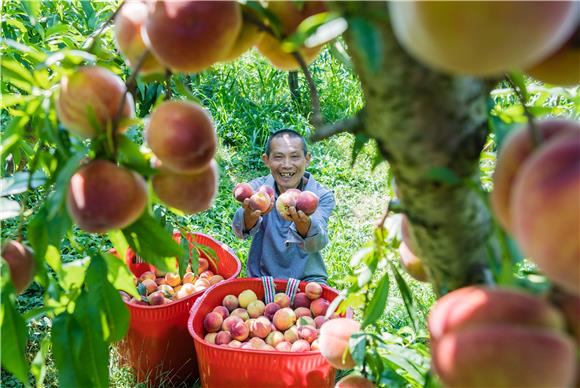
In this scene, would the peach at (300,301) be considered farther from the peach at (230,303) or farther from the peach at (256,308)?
the peach at (230,303)

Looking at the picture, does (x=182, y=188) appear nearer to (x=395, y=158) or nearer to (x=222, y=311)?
(x=395, y=158)

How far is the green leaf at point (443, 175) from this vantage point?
0.45 meters

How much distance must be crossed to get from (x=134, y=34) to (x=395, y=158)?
1.05 feet

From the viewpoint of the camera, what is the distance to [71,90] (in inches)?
25.0

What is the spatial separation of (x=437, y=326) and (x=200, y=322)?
1986 mm

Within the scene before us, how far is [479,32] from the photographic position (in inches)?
13.7

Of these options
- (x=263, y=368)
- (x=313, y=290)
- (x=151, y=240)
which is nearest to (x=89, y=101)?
(x=151, y=240)

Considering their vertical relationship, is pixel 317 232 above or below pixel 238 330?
above

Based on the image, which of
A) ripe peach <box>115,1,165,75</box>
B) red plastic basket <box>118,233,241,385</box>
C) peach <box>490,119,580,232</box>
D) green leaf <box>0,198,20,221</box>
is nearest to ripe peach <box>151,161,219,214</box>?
ripe peach <box>115,1,165,75</box>

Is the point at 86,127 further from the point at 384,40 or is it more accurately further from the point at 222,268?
the point at 222,268

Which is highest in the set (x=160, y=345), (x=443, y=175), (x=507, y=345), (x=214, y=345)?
(x=443, y=175)

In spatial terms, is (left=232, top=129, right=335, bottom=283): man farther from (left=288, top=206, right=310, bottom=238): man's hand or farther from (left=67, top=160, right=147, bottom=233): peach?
(left=67, top=160, right=147, bottom=233): peach

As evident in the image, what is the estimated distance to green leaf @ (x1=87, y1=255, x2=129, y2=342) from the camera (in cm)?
79

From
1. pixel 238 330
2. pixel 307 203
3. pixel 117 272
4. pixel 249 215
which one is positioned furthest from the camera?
pixel 249 215
